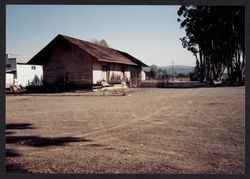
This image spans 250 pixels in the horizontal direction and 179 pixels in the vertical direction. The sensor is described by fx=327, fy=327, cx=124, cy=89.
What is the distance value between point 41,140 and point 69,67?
22219 millimetres

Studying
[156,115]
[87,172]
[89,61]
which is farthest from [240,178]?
[89,61]

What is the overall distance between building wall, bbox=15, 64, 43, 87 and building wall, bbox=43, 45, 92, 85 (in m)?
14.0

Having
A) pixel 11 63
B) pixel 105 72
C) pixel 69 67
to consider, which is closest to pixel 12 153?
pixel 69 67

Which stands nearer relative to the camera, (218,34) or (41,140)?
(41,140)

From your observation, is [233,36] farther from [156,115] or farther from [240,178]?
[240,178]

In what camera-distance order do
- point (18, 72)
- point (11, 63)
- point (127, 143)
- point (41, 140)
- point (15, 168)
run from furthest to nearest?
1. point (11, 63)
2. point (18, 72)
3. point (41, 140)
4. point (127, 143)
5. point (15, 168)

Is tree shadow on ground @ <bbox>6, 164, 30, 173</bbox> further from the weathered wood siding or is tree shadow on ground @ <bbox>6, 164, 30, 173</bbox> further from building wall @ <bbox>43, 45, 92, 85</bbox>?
the weathered wood siding

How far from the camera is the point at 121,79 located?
3706cm

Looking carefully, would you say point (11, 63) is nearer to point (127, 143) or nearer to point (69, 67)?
point (69, 67)

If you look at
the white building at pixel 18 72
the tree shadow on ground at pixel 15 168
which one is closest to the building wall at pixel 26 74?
the white building at pixel 18 72

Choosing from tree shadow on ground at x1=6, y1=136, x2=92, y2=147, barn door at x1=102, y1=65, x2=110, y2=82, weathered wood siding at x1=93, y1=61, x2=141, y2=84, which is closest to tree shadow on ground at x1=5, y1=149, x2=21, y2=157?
tree shadow on ground at x1=6, y1=136, x2=92, y2=147

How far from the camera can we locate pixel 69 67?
3050cm
